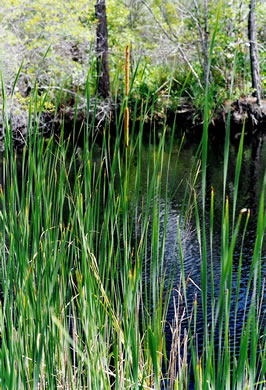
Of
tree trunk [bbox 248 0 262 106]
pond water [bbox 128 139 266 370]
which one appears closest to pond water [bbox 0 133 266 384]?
pond water [bbox 128 139 266 370]

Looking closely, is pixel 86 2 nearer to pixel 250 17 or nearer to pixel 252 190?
pixel 250 17

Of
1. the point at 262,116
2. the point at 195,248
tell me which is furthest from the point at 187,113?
the point at 195,248

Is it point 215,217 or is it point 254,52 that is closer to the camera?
point 215,217

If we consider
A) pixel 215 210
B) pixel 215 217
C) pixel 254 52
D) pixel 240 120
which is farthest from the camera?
pixel 240 120

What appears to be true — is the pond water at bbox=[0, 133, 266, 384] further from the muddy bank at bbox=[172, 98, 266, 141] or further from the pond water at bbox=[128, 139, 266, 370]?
the muddy bank at bbox=[172, 98, 266, 141]

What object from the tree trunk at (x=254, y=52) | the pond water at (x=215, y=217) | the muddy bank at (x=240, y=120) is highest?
the tree trunk at (x=254, y=52)

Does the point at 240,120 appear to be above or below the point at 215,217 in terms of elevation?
above

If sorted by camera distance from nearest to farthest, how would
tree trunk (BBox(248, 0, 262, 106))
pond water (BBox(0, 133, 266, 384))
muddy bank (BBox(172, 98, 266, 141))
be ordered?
pond water (BBox(0, 133, 266, 384))
tree trunk (BBox(248, 0, 262, 106))
muddy bank (BBox(172, 98, 266, 141))

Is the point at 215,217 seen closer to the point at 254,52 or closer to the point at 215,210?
the point at 215,210

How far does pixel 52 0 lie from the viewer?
11.6 m

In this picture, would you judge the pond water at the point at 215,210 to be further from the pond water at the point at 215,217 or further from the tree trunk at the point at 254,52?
the tree trunk at the point at 254,52

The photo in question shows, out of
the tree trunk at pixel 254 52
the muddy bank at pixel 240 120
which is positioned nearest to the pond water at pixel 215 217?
the muddy bank at pixel 240 120

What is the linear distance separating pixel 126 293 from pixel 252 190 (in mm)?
6497

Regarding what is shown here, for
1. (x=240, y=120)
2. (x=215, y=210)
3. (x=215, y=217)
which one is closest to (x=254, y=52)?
(x=240, y=120)
